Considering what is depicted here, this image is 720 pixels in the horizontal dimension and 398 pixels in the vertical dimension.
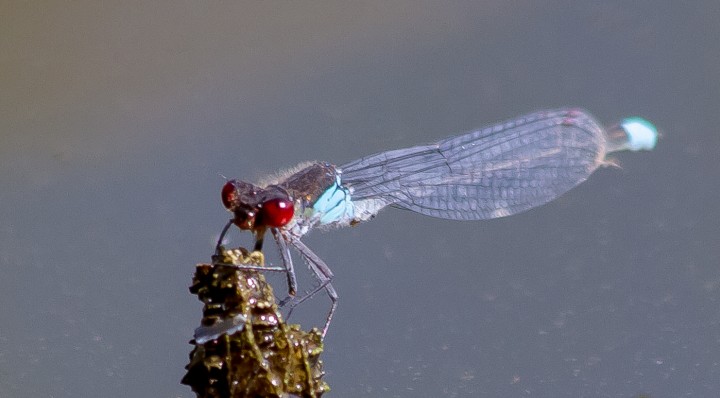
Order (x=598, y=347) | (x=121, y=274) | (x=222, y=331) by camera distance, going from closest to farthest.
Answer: (x=222, y=331) → (x=598, y=347) → (x=121, y=274)

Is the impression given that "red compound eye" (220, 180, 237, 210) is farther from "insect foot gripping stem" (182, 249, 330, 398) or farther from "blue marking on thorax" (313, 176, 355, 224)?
"blue marking on thorax" (313, 176, 355, 224)

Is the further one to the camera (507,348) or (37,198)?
(37,198)

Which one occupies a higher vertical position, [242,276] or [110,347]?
[110,347]

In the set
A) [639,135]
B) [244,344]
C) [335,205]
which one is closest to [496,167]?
[639,135]

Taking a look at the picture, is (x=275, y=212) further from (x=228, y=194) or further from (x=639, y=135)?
(x=639, y=135)

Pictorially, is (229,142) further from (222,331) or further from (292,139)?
(222,331)

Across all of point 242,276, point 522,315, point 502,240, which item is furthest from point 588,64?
point 242,276

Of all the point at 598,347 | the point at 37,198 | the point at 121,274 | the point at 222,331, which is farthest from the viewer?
the point at 37,198

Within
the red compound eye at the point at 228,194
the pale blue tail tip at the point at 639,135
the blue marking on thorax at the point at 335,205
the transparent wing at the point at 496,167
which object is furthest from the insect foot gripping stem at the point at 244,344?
the pale blue tail tip at the point at 639,135

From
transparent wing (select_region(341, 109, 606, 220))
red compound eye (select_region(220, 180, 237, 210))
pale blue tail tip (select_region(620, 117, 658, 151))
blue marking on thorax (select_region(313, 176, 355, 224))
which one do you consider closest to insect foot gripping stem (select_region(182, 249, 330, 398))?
red compound eye (select_region(220, 180, 237, 210))
